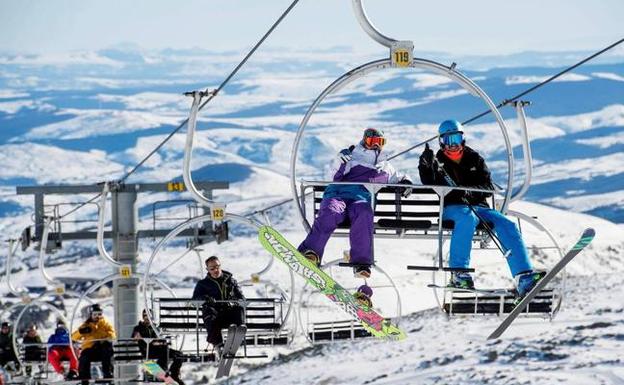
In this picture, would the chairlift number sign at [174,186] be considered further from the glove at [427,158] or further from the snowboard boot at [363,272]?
the glove at [427,158]

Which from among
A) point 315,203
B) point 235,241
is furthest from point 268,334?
point 235,241

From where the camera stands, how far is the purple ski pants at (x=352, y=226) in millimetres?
11914

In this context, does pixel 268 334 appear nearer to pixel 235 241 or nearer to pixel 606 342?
pixel 606 342

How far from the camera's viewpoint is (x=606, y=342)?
167ft

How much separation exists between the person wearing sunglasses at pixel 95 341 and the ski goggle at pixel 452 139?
6.76 meters

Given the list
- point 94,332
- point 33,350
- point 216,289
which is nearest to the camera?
point 216,289

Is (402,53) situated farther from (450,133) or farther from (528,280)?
(528,280)

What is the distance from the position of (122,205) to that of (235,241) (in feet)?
237

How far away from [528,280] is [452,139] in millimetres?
1333

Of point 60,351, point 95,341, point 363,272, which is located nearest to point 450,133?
point 363,272

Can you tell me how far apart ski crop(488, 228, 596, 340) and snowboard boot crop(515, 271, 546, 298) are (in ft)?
0.21

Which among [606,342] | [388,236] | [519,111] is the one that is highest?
[519,111]

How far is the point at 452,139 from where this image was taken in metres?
12.0

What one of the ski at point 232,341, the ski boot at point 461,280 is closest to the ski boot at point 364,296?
the ski boot at point 461,280
